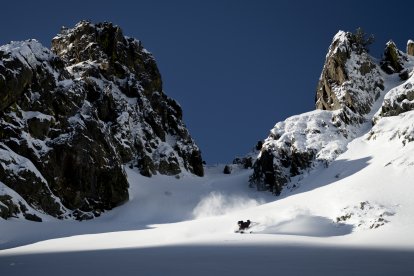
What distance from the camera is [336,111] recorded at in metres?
53.6

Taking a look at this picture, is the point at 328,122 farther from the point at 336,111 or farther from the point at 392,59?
the point at 392,59

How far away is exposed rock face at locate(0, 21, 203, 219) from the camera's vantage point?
134 ft

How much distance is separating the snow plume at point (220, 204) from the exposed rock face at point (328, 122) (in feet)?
12.3

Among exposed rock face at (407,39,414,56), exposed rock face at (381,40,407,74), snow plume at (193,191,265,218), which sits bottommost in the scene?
snow plume at (193,191,265,218)

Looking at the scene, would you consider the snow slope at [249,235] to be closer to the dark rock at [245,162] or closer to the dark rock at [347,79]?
the dark rock at [347,79]

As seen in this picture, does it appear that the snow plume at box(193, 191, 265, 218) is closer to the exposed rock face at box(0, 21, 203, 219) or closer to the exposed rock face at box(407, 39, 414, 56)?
the exposed rock face at box(0, 21, 203, 219)

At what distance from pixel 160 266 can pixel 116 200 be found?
39268 mm

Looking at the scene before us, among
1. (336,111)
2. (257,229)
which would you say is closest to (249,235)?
(257,229)

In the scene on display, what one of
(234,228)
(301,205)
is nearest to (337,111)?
(301,205)

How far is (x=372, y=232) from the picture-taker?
20406 millimetres

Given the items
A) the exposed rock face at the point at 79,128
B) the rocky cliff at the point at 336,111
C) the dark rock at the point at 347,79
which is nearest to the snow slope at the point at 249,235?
the rocky cliff at the point at 336,111

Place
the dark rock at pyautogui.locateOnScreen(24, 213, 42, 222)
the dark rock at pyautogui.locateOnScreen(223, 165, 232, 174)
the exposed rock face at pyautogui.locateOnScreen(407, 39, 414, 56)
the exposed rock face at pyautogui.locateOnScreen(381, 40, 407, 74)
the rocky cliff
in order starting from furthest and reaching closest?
the dark rock at pyautogui.locateOnScreen(223, 165, 232, 174)
the exposed rock face at pyautogui.locateOnScreen(407, 39, 414, 56)
the exposed rock face at pyautogui.locateOnScreen(381, 40, 407, 74)
the rocky cliff
the dark rock at pyautogui.locateOnScreen(24, 213, 42, 222)

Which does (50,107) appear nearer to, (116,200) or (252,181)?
(116,200)

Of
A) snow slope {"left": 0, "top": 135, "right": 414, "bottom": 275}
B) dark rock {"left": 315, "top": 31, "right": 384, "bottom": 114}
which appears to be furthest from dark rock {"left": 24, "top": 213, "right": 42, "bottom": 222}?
dark rock {"left": 315, "top": 31, "right": 384, "bottom": 114}
